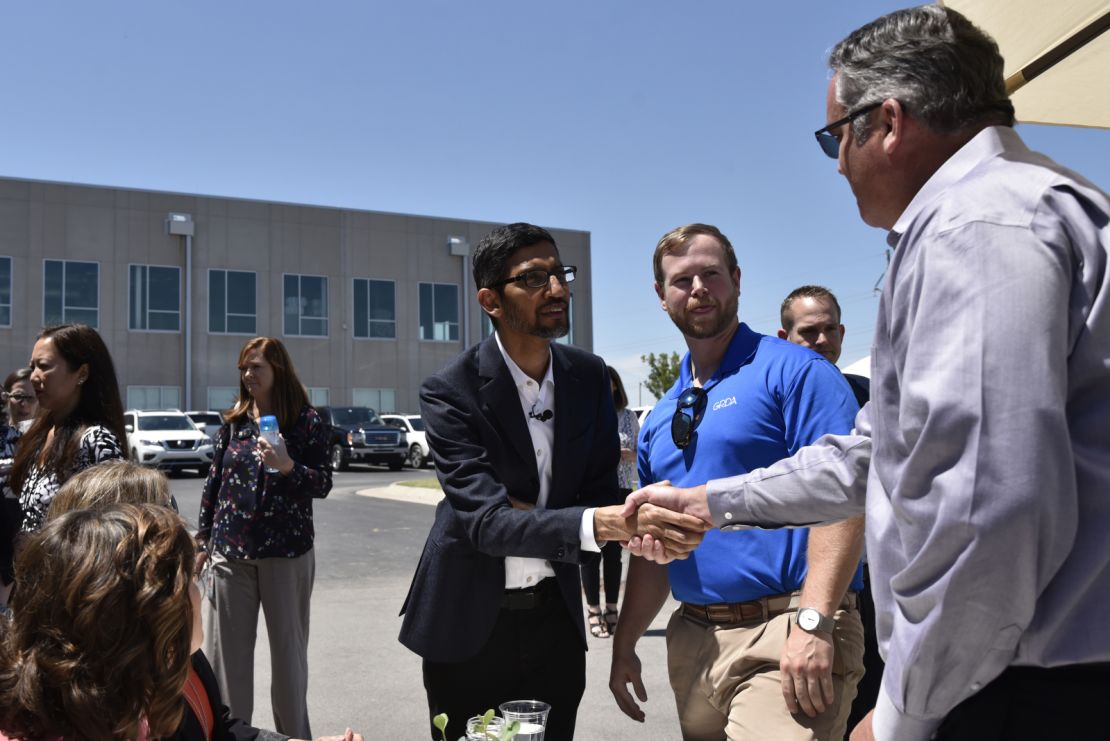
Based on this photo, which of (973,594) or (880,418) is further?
(880,418)

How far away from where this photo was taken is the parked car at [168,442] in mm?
25281

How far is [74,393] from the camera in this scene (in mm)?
4164

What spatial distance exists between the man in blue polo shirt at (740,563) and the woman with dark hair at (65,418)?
2320 millimetres

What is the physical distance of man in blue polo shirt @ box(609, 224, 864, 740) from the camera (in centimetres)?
271

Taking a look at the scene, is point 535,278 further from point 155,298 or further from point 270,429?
point 155,298

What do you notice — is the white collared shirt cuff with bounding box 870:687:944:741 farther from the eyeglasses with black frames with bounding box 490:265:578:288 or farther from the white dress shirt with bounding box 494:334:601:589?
the eyeglasses with black frames with bounding box 490:265:578:288

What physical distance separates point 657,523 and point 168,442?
2511cm

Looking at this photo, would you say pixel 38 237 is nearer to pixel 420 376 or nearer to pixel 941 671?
pixel 420 376

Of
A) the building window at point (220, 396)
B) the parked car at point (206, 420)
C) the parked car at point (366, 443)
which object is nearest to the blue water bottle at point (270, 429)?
the parked car at point (366, 443)

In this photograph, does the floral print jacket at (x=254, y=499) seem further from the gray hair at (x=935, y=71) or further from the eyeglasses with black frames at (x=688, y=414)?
the gray hair at (x=935, y=71)

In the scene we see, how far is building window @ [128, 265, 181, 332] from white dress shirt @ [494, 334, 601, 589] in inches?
1335

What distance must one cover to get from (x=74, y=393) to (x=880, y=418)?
3615 millimetres

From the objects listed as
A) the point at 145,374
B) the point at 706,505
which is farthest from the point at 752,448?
the point at 145,374

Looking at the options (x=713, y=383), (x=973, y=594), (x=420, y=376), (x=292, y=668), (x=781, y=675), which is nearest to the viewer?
(x=973, y=594)
